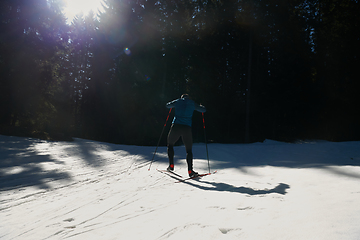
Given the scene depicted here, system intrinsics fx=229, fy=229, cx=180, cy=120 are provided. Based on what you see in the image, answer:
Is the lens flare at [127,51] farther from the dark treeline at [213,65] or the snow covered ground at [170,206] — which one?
the snow covered ground at [170,206]

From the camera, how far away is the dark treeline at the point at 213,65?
69.6ft

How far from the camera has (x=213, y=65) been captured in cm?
2452

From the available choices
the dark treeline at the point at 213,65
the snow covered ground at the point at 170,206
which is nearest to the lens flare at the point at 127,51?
the dark treeline at the point at 213,65

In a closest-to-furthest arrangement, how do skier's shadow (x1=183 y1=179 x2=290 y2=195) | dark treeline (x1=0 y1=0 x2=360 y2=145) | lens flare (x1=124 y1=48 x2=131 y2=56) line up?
skier's shadow (x1=183 y1=179 x2=290 y2=195) < dark treeline (x1=0 y1=0 x2=360 y2=145) < lens flare (x1=124 y1=48 x2=131 y2=56)

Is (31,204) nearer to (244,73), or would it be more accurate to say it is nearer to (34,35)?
(34,35)

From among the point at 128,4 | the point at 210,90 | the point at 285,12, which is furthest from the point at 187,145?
the point at 128,4

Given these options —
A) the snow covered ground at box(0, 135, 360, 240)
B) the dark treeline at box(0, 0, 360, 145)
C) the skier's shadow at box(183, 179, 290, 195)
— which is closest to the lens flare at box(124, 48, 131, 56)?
the dark treeline at box(0, 0, 360, 145)

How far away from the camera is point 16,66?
18953 millimetres

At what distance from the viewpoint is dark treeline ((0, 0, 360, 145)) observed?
21219 millimetres

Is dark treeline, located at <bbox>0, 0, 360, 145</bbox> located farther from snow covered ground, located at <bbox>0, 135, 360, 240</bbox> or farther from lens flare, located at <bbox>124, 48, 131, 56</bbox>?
snow covered ground, located at <bbox>0, 135, 360, 240</bbox>

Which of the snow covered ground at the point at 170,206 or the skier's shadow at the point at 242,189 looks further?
the skier's shadow at the point at 242,189

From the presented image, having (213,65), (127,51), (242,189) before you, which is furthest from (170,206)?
(127,51)

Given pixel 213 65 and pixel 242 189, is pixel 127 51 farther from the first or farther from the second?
pixel 242 189

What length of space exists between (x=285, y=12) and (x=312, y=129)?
12.0 meters
